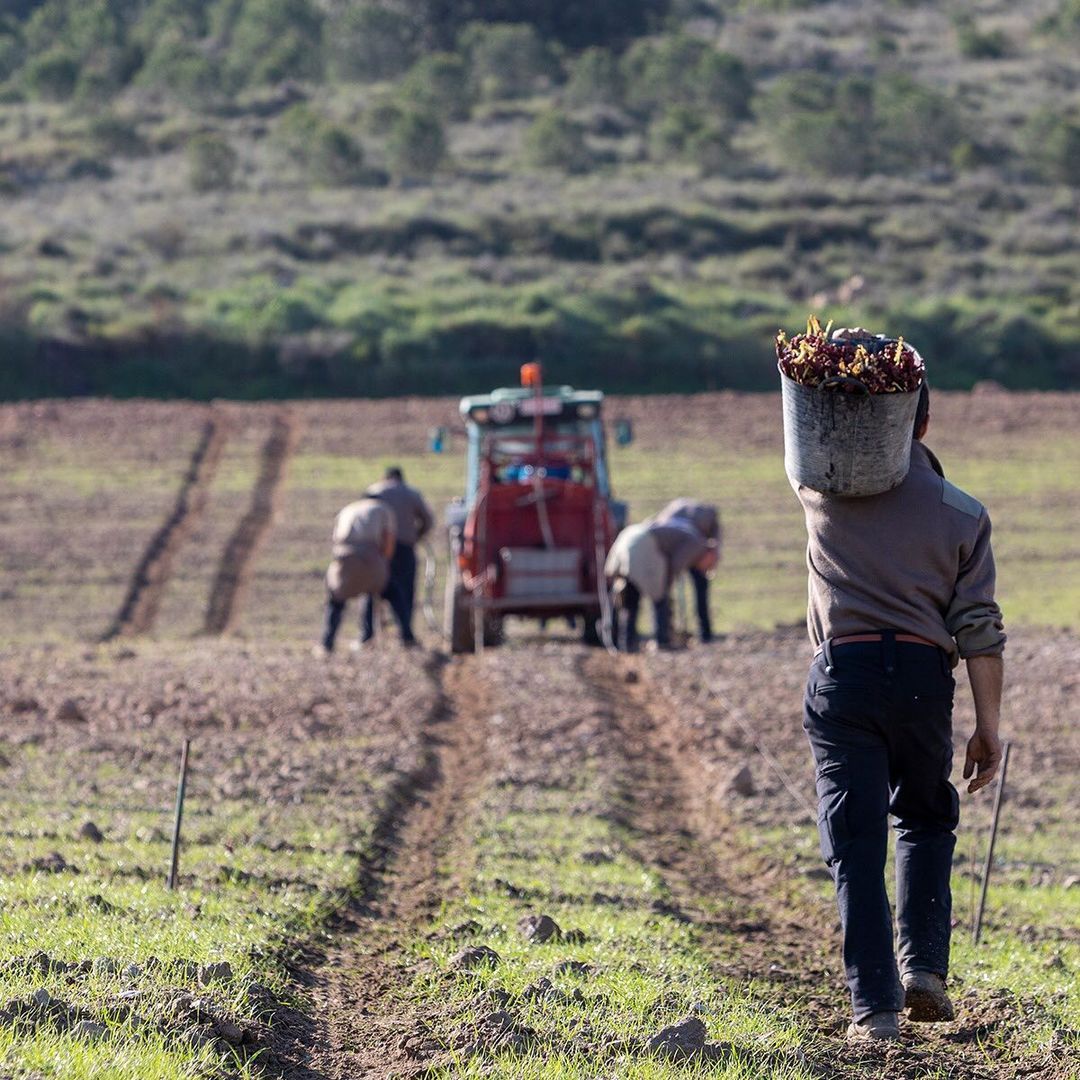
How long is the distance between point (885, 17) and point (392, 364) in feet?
230

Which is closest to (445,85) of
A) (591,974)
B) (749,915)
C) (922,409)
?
(749,915)

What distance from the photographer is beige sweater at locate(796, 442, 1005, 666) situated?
520 centimetres

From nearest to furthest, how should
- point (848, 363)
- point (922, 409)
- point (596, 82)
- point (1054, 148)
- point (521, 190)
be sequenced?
1. point (848, 363)
2. point (922, 409)
3. point (521, 190)
4. point (1054, 148)
5. point (596, 82)

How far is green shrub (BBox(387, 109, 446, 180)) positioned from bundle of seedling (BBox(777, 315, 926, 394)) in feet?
211

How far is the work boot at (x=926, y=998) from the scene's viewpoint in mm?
5121

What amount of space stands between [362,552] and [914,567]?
1264 centimetres

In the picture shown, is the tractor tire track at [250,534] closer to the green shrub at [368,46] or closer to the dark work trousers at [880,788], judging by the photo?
the dark work trousers at [880,788]

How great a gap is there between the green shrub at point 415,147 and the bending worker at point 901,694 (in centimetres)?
6446

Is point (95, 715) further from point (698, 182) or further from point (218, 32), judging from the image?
point (218, 32)

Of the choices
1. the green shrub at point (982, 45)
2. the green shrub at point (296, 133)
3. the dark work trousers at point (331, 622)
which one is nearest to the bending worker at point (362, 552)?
the dark work trousers at point (331, 622)

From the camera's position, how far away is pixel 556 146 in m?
69.4

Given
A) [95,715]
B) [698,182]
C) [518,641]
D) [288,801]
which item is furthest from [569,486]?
[698,182]

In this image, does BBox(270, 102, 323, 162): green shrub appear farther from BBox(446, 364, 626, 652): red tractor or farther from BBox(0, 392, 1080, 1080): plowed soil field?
BBox(446, 364, 626, 652): red tractor

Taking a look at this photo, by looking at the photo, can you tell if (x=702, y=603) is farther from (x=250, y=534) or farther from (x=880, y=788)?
(x=880, y=788)
